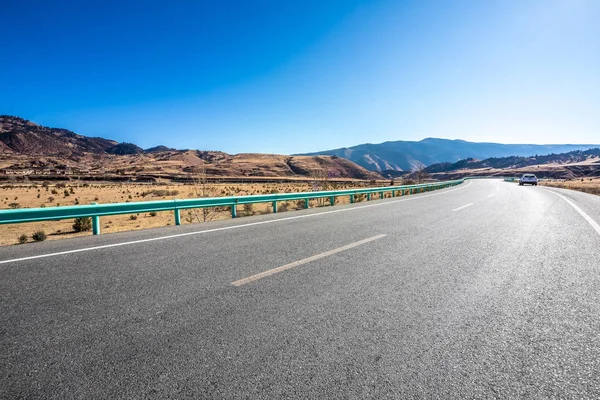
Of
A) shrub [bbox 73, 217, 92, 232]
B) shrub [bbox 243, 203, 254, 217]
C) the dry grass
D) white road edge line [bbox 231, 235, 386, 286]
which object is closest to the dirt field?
shrub [bbox 243, 203, 254, 217]

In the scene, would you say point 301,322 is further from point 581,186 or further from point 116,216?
point 581,186

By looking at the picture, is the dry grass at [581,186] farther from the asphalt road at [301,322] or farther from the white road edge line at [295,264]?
the asphalt road at [301,322]

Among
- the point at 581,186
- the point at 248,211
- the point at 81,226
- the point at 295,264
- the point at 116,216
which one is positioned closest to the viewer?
the point at 295,264

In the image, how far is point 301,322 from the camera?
2770mm

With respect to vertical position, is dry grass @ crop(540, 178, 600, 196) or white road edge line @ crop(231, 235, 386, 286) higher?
white road edge line @ crop(231, 235, 386, 286)

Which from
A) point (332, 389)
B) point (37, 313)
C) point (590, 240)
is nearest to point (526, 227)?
point (590, 240)

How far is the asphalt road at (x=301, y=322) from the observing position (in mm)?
1994

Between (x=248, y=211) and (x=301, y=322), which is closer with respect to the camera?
(x=301, y=322)

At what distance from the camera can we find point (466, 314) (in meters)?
2.96

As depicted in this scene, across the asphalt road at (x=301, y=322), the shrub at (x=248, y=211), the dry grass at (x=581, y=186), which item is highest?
the asphalt road at (x=301, y=322)

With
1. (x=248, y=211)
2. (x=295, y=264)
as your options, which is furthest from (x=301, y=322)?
(x=248, y=211)

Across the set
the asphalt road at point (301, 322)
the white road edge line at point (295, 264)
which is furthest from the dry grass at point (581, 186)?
the asphalt road at point (301, 322)

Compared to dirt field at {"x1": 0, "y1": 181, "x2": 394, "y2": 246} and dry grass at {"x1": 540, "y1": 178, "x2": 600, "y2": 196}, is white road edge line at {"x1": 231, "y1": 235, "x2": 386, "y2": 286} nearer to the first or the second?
dirt field at {"x1": 0, "y1": 181, "x2": 394, "y2": 246}

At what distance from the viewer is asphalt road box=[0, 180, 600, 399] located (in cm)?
199
